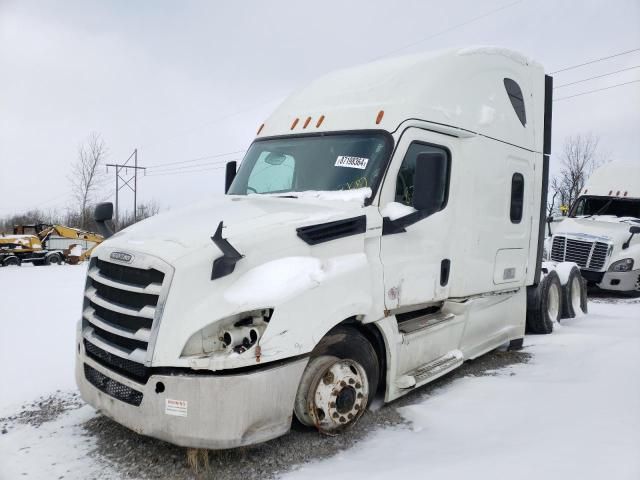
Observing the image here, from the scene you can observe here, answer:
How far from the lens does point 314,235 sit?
3.93 meters

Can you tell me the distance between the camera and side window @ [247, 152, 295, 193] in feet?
16.4

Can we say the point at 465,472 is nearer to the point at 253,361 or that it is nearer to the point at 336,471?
the point at 336,471

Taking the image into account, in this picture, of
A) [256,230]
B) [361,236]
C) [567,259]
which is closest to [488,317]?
[361,236]

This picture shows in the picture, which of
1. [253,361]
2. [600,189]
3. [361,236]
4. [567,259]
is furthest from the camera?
[600,189]

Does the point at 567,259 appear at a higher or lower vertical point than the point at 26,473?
higher

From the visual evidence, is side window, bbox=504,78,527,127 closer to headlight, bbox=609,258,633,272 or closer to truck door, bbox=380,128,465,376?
truck door, bbox=380,128,465,376

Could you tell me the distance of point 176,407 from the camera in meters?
3.38

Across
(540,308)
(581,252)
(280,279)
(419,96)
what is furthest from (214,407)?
(581,252)

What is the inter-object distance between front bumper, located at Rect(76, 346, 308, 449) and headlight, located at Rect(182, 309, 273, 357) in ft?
0.55

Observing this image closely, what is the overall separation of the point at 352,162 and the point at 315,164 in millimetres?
405

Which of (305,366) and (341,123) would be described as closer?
(305,366)

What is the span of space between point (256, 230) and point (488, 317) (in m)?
3.58

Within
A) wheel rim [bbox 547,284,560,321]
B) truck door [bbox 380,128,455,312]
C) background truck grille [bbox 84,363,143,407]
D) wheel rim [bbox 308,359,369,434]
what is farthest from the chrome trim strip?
wheel rim [bbox 547,284,560,321]

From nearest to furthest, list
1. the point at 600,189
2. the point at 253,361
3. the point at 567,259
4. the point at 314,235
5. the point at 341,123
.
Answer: the point at 253,361 < the point at 314,235 < the point at 341,123 < the point at 567,259 < the point at 600,189
